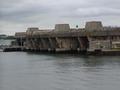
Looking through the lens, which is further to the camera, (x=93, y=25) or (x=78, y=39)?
(x=93, y=25)

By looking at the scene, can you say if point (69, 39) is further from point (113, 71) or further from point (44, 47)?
point (113, 71)

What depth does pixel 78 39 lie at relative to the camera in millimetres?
131625

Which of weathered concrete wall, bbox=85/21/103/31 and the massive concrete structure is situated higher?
weathered concrete wall, bbox=85/21/103/31

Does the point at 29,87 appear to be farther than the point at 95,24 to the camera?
No

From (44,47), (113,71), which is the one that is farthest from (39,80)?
(44,47)

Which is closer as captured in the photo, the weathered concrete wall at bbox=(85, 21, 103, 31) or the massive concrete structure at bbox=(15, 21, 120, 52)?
the massive concrete structure at bbox=(15, 21, 120, 52)

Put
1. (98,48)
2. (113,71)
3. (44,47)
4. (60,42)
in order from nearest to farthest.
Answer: (113,71), (98,48), (60,42), (44,47)

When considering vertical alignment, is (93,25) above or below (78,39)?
above

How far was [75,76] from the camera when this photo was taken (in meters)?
59.6

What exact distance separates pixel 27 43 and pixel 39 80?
111573 millimetres

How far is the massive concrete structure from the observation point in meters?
117

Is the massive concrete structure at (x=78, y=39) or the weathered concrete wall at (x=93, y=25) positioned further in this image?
the weathered concrete wall at (x=93, y=25)

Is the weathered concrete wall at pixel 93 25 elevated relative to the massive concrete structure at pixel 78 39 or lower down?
elevated

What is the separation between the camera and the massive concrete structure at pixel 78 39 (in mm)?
117062
